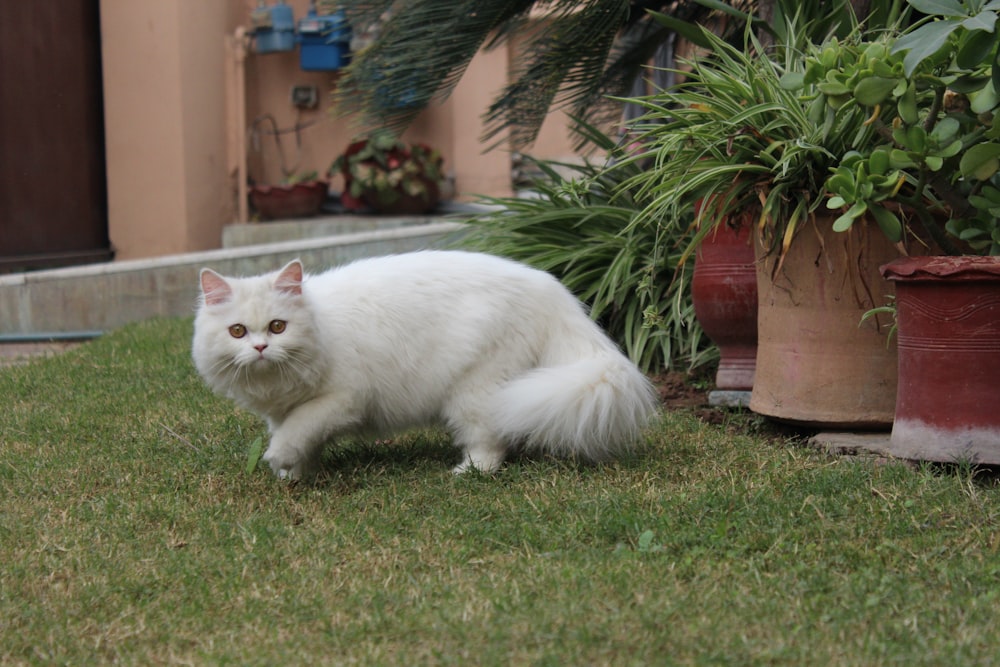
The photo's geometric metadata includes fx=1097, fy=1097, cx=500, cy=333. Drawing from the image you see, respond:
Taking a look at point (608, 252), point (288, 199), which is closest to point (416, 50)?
point (608, 252)

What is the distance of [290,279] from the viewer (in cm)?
319

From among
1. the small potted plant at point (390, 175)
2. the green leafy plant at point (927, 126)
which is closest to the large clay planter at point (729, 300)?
the green leafy plant at point (927, 126)

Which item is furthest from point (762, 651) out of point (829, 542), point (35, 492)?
point (35, 492)

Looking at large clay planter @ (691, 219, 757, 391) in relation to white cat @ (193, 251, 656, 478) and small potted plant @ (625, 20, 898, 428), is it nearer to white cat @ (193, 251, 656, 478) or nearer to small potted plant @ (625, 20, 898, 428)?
small potted plant @ (625, 20, 898, 428)

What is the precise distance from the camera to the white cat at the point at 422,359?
10.3 feet

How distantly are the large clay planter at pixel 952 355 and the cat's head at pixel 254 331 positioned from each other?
1697 millimetres

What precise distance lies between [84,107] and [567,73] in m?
4.71

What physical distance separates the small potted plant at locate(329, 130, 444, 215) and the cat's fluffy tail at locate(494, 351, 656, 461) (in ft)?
17.5

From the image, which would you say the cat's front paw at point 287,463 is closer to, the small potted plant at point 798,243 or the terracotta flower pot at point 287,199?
the small potted plant at point 798,243

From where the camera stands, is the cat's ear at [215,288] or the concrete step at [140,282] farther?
the concrete step at [140,282]

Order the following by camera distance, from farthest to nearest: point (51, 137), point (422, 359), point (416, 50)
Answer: point (51, 137) → point (416, 50) → point (422, 359)

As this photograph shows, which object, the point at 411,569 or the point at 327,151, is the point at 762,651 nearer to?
the point at 411,569

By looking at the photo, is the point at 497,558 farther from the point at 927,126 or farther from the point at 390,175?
the point at 390,175

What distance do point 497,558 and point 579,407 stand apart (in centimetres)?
66
